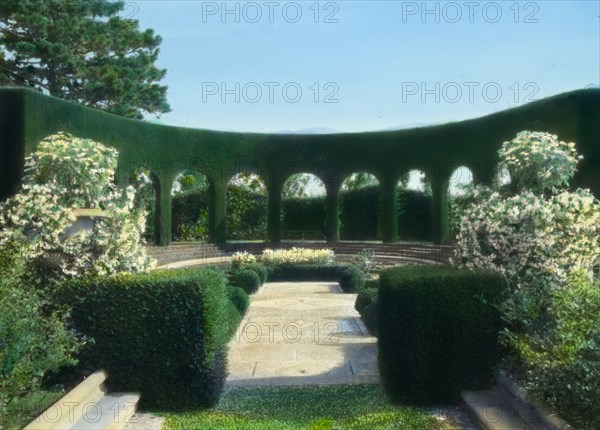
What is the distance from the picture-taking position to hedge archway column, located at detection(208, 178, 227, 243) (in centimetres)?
2527

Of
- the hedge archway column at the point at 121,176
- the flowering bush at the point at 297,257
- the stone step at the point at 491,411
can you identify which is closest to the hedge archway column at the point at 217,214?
the hedge archway column at the point at 121,176

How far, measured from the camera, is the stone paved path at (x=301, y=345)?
24.4ft

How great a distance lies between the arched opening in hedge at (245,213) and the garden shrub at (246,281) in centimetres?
1413

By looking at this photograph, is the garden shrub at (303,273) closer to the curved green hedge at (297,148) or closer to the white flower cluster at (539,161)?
the curved green hedge at (297,148)

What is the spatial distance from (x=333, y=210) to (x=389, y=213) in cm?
242

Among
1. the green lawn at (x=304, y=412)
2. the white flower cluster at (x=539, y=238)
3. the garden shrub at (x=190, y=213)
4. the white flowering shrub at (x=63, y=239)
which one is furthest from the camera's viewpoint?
the garden shrub at (x=190, y=213)

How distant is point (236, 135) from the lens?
2623cm

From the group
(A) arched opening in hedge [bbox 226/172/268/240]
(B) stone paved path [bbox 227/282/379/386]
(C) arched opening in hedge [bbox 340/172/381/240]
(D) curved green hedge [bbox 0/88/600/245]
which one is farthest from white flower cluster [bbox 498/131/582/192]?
(A) arched opening in hedge [bbox 226/172/268/240]

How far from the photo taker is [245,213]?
30.2m

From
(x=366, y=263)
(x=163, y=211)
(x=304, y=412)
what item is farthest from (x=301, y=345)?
(x=163, y=211)

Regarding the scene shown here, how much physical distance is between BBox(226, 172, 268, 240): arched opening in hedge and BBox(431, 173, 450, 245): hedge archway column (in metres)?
8.86

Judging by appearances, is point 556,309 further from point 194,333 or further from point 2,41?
point 2,41

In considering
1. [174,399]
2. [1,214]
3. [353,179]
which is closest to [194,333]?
[174,399]

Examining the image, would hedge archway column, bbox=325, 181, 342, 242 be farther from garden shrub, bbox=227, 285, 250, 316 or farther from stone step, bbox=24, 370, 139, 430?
stone step, bbox=24, 370, 139, 430
